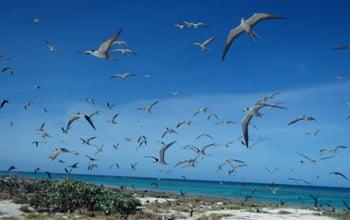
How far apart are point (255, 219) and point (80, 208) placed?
1302 cm

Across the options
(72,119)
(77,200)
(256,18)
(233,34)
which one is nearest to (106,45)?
(72,119)

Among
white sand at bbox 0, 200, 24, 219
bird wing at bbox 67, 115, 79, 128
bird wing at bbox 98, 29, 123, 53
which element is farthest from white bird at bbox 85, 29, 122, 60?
white sand at bbox 0, 200, 24, 219

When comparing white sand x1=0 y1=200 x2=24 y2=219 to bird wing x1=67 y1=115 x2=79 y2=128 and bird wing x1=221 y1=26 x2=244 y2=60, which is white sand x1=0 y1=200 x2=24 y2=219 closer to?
bird wing x1=67 y1=115 x2=79 y2=128

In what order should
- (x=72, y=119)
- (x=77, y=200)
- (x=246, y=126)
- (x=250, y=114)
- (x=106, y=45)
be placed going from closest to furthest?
(x=246, y=126)
(x=250, y=114)
(x=106, y=45)
(x=72, y=119)
(x=77, y=200)

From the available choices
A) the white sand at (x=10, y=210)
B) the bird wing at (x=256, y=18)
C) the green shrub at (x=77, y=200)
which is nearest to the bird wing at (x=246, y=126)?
the bird wing at (x=256, y=18)

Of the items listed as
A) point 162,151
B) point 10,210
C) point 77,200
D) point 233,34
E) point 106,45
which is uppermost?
point 106,45

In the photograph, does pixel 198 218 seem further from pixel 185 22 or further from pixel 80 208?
pixel 185 22

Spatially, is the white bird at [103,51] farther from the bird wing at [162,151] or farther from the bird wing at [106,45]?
the bird wing at [162,151]

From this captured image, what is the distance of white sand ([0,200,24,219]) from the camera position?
3253cm

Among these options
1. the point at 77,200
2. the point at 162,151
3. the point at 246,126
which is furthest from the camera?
the point at 77,200

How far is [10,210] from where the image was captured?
34.5 metres

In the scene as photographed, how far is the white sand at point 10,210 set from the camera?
32.5m

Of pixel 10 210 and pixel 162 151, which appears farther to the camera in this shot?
pixel 10 210

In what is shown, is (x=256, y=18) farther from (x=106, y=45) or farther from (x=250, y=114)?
(x=106, y=45)
